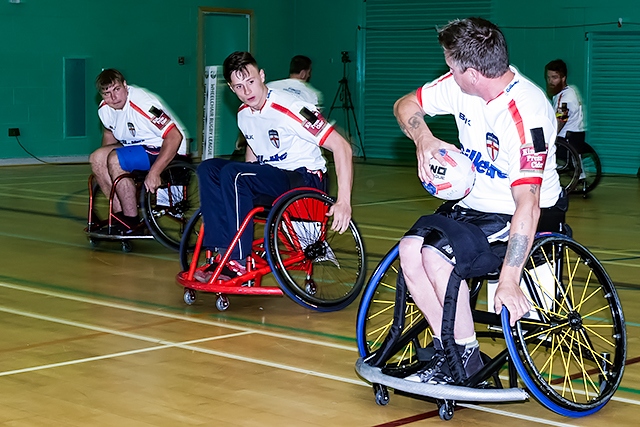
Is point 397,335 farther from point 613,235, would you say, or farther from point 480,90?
point 613,235

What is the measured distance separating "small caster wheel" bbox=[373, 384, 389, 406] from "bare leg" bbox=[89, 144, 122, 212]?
3.48 meters

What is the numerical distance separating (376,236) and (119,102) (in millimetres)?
1824

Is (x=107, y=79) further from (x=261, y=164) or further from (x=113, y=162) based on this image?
(x=261, y=164)

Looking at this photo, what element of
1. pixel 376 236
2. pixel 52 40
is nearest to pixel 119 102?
pixel 376 236

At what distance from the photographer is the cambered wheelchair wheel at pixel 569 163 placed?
873 centimetres

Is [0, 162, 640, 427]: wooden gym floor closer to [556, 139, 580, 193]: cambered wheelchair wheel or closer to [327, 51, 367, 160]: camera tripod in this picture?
[556, 139, 580, 193]: cambered wheelchair wheel

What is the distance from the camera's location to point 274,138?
15.2 ft

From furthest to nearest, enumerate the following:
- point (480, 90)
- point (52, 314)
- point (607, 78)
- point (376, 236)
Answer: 1. point (607, 78)
2. point (376, 236)
3. point (52, 314)
4. point (480, 90)

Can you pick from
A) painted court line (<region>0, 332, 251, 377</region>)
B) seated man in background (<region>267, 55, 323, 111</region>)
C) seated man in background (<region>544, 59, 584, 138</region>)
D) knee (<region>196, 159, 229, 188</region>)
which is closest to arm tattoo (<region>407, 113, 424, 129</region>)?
painted court line (<region>0, 332, 251, 377</region>)

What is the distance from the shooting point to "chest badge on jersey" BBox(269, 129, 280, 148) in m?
4.61

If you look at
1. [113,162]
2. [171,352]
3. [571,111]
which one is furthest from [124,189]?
[571,111]

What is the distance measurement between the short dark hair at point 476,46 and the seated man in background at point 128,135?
131 inches

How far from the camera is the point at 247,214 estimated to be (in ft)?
14.2

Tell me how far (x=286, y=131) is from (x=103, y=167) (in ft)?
6.50
